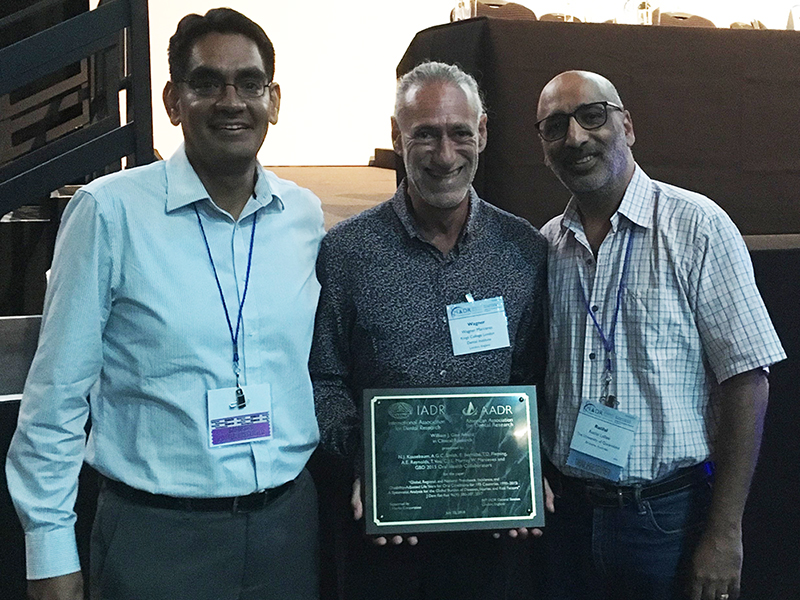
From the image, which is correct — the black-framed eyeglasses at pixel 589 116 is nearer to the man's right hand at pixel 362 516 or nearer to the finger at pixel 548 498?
the finger at pixel 548 498

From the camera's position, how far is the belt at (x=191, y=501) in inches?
60.2

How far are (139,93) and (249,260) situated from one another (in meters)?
1.16

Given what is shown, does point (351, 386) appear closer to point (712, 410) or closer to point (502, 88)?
point (712, 410)

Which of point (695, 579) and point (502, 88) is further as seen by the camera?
point (502, 88)

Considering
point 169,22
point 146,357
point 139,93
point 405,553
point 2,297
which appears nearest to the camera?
point 146,357

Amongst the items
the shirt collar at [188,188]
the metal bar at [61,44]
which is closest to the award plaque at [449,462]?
the shirt collar at [188,188]

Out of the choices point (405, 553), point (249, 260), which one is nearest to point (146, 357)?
point (249, 260)

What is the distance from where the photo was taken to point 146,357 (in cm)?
153

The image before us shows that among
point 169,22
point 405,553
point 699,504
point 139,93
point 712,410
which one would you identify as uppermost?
point 169,22

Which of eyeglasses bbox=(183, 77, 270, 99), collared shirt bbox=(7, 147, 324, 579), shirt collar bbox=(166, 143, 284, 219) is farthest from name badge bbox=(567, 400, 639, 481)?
eyeglasses bbox=(183, 77, 270, 99)

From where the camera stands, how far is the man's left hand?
1688mm

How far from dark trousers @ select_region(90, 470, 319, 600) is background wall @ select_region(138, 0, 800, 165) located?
5860 mm

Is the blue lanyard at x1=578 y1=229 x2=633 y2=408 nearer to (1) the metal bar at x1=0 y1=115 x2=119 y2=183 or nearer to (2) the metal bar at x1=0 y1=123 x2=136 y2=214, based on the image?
(2) the metal bar at x1=0 y1=123 x2=136 y2=214

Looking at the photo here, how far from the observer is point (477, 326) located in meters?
1.85
